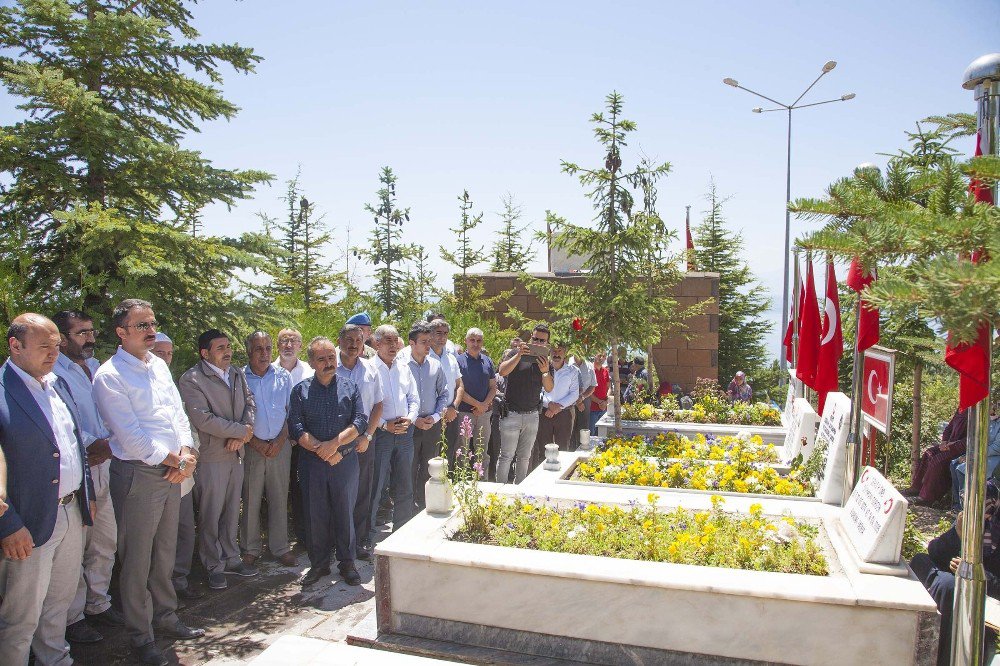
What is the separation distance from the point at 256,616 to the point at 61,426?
188 cm

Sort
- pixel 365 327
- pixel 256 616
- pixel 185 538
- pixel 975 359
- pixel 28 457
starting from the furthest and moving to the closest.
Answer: pixel 365 327, pixel 185 538, pixel 256 616, pixel 28 457, pixel 975 359

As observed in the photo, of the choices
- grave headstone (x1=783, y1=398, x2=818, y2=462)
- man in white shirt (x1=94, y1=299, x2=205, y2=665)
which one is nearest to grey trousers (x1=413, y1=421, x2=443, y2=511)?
man in white shirt (x1=94, y1=299, x2=205, y2=665)

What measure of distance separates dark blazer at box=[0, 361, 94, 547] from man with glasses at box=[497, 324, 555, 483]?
4635 millimetres

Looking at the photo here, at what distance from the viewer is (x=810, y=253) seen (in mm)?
3326

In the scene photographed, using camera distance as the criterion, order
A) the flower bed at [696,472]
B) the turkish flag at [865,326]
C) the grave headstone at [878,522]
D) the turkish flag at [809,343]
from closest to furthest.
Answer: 1. the grave headstone at [878,522]
2. the turkish flag at [865,326]
3. the flower bed at [696,472]
4. the turkish flag at [809,343]

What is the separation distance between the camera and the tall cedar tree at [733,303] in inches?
755

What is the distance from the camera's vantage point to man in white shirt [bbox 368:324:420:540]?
6.12m

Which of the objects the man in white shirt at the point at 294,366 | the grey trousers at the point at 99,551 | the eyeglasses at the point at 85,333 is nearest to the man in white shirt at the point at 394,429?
the man in white shirt at the point at 294,366

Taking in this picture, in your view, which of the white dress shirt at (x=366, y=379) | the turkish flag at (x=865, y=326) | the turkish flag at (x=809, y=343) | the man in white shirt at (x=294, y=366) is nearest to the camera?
the turkish flag at (x=865, y=326)

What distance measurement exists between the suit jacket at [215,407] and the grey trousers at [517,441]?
308 cm

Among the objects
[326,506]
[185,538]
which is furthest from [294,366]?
[185,538]

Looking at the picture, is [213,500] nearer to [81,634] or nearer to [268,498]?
[268,498]

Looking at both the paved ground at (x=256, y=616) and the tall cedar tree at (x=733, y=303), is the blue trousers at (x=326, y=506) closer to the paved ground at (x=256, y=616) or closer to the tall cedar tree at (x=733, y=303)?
the paved ground at (x=256, y=616)

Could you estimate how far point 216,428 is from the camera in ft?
17.0
